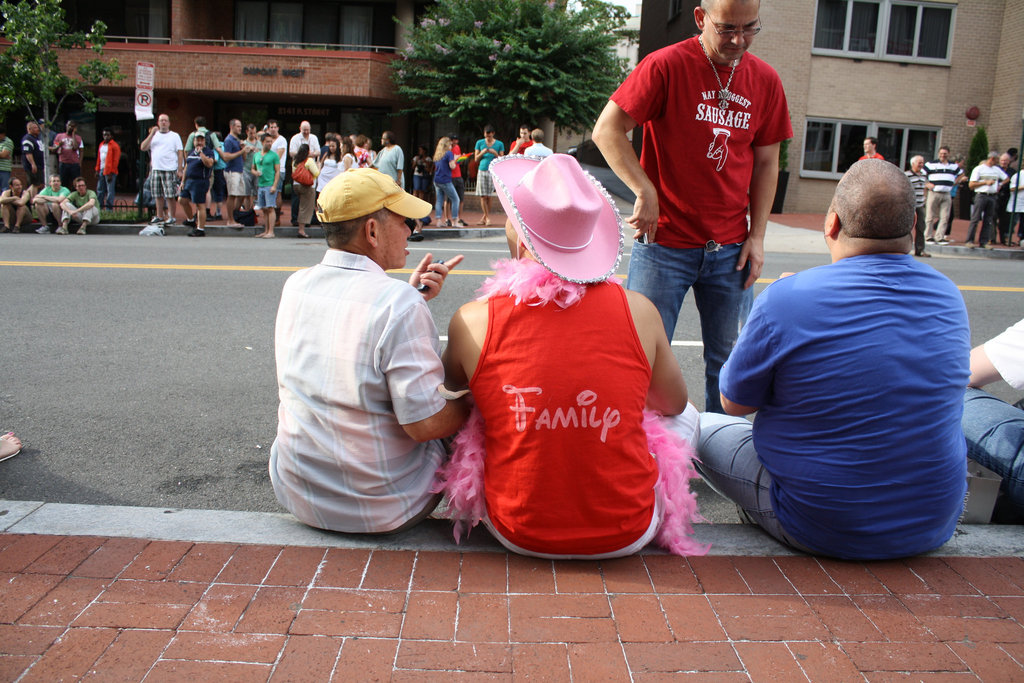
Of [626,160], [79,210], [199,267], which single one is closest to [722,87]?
[626,160]

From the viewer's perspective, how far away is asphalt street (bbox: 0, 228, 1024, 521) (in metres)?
3.96

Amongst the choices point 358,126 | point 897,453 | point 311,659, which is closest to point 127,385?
point 311,659

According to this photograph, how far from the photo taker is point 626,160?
141 inches

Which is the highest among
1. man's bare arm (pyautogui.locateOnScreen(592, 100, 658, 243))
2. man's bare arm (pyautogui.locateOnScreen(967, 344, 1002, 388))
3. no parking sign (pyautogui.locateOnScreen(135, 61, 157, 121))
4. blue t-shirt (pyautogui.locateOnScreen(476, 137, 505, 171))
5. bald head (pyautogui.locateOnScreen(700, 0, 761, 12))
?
no parking sign (pyautogui.locateOnScreen(135, 61, 157, 121))

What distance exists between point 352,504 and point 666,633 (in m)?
1.10

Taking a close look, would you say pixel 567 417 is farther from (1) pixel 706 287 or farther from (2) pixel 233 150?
(2) pixel 233 150

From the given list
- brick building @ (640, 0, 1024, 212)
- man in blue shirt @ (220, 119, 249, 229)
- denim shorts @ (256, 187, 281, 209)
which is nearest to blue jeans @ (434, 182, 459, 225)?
denim shorts @ (256, 187, 281, 209)

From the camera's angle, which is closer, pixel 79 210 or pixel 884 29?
pixel 79 210

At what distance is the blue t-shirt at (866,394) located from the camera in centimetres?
261

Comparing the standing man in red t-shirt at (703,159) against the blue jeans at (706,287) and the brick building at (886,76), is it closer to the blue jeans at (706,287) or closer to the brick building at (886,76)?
the blue jeans at (706,287)

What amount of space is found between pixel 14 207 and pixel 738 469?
16.0 m

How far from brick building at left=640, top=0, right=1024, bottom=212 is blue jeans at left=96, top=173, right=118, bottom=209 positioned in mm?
17055

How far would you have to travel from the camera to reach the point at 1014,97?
22.2m

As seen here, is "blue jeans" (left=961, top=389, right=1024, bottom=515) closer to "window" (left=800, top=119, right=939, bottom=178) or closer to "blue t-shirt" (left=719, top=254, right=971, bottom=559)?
"blue t-shirt" (left=719, top=254, right=971, bottom=559)
